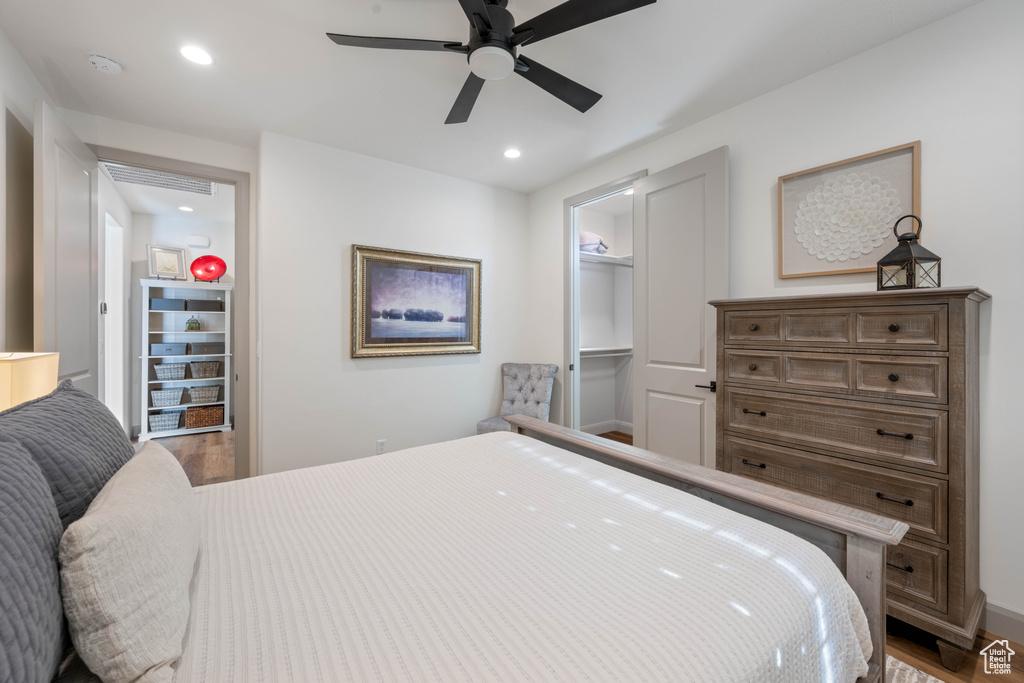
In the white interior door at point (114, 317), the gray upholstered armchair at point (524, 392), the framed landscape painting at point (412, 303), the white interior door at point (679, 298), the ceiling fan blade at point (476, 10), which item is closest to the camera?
the ceiling fan blade at point (476, 10)

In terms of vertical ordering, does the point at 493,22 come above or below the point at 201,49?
below

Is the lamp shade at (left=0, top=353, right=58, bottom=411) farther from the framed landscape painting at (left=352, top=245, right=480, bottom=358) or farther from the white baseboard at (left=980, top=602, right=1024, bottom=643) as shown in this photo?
the white baseboard at (left=980, top=602, right=1024, bottom=643)

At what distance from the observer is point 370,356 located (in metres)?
3.25

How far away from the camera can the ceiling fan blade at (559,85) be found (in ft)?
5.97

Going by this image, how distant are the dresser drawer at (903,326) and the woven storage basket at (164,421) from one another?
623 cm

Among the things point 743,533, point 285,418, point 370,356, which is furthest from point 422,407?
point 743,533

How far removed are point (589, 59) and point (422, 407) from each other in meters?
2.69

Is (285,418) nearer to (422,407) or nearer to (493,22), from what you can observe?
(422,407)

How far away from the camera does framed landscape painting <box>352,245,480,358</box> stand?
3227 millimetres

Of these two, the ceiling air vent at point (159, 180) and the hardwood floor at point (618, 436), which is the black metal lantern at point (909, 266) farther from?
the ceiling air vent at point (159, 180)

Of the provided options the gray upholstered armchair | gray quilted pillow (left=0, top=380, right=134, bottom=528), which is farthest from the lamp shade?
the gray upholstered armchair

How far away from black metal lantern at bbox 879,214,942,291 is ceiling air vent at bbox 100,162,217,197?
4.28m

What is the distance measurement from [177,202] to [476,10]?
4.43 meters

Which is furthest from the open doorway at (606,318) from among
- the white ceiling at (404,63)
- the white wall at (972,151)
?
the white wall at (972,151)
